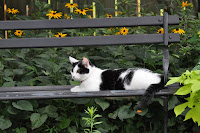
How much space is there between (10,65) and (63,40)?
3.35 feet

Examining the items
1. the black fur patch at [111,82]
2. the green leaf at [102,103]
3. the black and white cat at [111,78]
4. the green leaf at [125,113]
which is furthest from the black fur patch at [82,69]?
the green leaf at [125,113]

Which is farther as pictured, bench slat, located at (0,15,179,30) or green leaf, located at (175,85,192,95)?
bench slat, located at (0,15,179,30)

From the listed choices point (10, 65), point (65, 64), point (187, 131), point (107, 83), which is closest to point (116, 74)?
point (107, 83)

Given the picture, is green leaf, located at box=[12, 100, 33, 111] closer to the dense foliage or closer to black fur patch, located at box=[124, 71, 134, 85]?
the dense foliage

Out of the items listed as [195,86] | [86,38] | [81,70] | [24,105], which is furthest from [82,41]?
[195,86]

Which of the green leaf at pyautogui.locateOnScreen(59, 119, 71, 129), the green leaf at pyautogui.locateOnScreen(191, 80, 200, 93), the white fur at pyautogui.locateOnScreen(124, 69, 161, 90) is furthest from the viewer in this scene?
the green leaf at pyautogui.locateOnScreen(59, 119, 71, 129)

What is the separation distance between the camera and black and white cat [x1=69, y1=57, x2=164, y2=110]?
2.73 metres

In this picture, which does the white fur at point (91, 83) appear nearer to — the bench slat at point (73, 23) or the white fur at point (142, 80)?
the white fur at point (142, 80)

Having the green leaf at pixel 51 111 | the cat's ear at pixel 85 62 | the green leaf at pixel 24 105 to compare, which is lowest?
the green leaf at pixel 51 111

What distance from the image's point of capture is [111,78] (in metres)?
2.83

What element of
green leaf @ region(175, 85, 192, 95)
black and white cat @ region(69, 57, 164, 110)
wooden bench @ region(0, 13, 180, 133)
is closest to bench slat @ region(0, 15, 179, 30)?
wooden bench @ region(0, 13, 180, 133)

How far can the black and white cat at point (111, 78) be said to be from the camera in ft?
8.95

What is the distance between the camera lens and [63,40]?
9.79 ft

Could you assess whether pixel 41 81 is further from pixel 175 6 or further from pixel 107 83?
pixel 175 6
